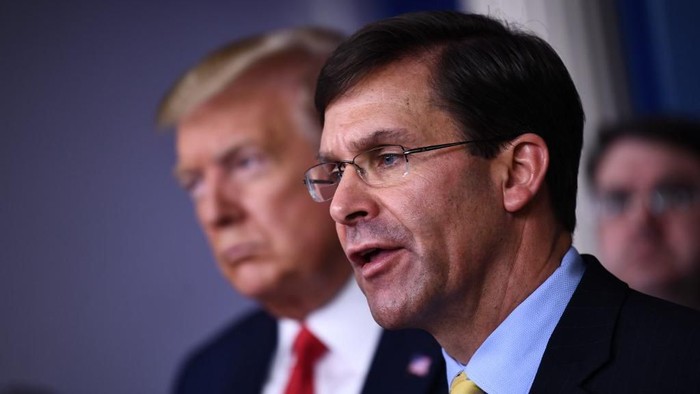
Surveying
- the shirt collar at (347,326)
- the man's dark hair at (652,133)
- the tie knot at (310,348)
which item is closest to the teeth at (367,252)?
the shirt collar at (347,326)

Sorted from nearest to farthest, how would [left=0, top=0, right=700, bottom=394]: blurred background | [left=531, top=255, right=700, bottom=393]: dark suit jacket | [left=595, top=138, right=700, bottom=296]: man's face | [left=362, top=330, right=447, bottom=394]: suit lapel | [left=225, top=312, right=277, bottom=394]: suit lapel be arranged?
[left=531, top=255, right=700, bottom=393]: dark suit jacket
[left=362, top=330, right=447, bottom=394]: suit lapel
[left=595, top=138, right=700, bottom=296]: man's face
[left=225, top=312, right=277, bottom=394]: suit lapel
[left=0, top=0, right=700, bottom=394]: blurred background

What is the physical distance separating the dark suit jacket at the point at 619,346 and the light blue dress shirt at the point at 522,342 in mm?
27

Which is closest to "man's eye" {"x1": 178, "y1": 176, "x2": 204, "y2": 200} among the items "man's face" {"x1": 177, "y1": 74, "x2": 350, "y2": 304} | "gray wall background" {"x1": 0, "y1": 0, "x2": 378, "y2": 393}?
"man's face" {"x1": 177, "y1": 74, "x2": 350, "y2": 304}

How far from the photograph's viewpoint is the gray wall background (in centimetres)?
369

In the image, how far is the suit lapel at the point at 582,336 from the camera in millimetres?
1485

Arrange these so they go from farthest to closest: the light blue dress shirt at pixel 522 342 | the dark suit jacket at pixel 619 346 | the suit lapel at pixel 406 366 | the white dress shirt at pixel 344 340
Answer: the white dress shirt at pixel 344 340, the suit lapel at pixel 406 366, the light blue dress shirt at pixel 522 342, the dark suit jacket at pixel 619 346

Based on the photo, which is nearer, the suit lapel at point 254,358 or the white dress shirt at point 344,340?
the white dress shirt at point 344,340

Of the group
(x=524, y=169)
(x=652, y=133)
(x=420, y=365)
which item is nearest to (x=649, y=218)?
(x=652, y=133)

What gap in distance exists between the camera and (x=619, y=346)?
1503 mm

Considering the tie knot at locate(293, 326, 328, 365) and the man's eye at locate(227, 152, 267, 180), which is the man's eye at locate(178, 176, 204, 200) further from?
the tie knot at locate(293, 326, 328, 365)

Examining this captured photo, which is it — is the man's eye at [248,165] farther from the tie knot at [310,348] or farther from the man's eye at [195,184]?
the tie knot at [310,348]

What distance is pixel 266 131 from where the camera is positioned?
105 inches

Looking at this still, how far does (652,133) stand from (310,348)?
1119mm

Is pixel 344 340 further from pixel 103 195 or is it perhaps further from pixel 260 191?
pixel 103 195
